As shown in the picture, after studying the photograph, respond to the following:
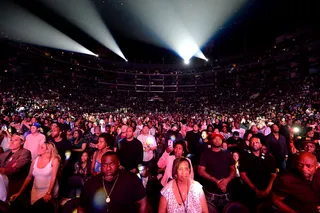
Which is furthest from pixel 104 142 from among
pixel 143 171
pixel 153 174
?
pixel 153 174

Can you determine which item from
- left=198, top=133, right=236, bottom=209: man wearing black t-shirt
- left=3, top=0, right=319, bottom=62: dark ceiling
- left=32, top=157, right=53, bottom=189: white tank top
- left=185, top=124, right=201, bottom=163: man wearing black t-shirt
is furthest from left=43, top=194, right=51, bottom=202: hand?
left=3, top=0, right=319, bottom=62: dark ceiling

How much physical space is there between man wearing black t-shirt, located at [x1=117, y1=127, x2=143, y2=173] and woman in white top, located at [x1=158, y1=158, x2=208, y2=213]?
6.78ft

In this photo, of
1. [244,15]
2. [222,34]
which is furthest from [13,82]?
[222,34]

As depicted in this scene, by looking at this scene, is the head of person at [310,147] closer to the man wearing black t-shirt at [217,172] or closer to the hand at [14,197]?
the man wearing black t-shirt at [217,172]

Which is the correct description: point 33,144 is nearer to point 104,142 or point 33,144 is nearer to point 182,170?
point 104,142

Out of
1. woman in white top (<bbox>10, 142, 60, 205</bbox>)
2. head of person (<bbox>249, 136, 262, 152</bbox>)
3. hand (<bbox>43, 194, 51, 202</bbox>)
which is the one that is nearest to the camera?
hand (<bbox>43, 194, 51, 202</bbox>)

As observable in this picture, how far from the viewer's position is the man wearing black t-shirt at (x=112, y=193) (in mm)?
2248

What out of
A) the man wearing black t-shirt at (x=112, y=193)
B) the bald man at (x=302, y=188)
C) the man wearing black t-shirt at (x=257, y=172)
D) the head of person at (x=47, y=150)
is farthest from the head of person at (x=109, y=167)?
the man wearing black t-shirt at (x=257, y=172)

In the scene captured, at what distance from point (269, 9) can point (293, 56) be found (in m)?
10.4

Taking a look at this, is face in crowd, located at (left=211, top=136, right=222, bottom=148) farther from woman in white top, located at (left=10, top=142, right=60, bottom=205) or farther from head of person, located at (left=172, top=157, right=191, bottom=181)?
woman in white top, located at (left=10, top=142, right=60, bottom=205)

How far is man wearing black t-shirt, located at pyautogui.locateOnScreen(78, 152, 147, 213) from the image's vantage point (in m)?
2.25

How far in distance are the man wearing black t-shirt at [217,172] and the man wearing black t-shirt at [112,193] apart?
170cm

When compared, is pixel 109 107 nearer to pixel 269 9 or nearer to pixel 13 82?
pixel 13 82

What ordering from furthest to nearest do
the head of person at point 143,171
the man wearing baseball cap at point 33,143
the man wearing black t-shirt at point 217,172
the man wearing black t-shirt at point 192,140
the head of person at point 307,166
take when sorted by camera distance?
the man wearing black t-shirt at point 192,140 < the man wearing baseball cap at point 33,143 < the head of person at point 143,171 < the man wearing black t-shirt at point 217,172 < the head of person at point 307,166
